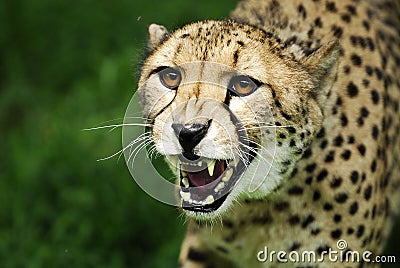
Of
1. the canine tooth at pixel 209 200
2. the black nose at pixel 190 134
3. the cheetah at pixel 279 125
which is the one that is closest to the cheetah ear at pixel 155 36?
the cheetah at pixel 279 125

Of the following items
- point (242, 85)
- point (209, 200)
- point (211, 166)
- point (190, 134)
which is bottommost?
point (209, 200)

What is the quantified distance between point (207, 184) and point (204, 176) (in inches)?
1.3

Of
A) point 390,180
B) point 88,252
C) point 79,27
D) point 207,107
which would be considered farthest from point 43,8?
point 207,107

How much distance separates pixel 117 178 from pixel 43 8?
2503 millimetres

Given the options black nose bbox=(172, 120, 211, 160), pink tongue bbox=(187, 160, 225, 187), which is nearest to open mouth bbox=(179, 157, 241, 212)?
pink tongue bbox=(187, 160, 225, 187)

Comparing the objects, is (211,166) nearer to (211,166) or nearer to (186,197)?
(211,166)

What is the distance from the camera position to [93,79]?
274 inches

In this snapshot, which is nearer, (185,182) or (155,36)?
(185,182)

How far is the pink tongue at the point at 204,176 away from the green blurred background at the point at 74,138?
1.88 ft

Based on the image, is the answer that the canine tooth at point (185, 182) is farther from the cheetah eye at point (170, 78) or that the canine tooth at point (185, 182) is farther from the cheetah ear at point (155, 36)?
the cheetah ear at point (155, 36)

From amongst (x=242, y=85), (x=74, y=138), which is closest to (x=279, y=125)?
(x=242, y=85)

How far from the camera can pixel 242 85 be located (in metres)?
3.53

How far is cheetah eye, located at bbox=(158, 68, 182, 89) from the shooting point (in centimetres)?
356

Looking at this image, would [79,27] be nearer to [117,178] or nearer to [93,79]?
[93,79]
